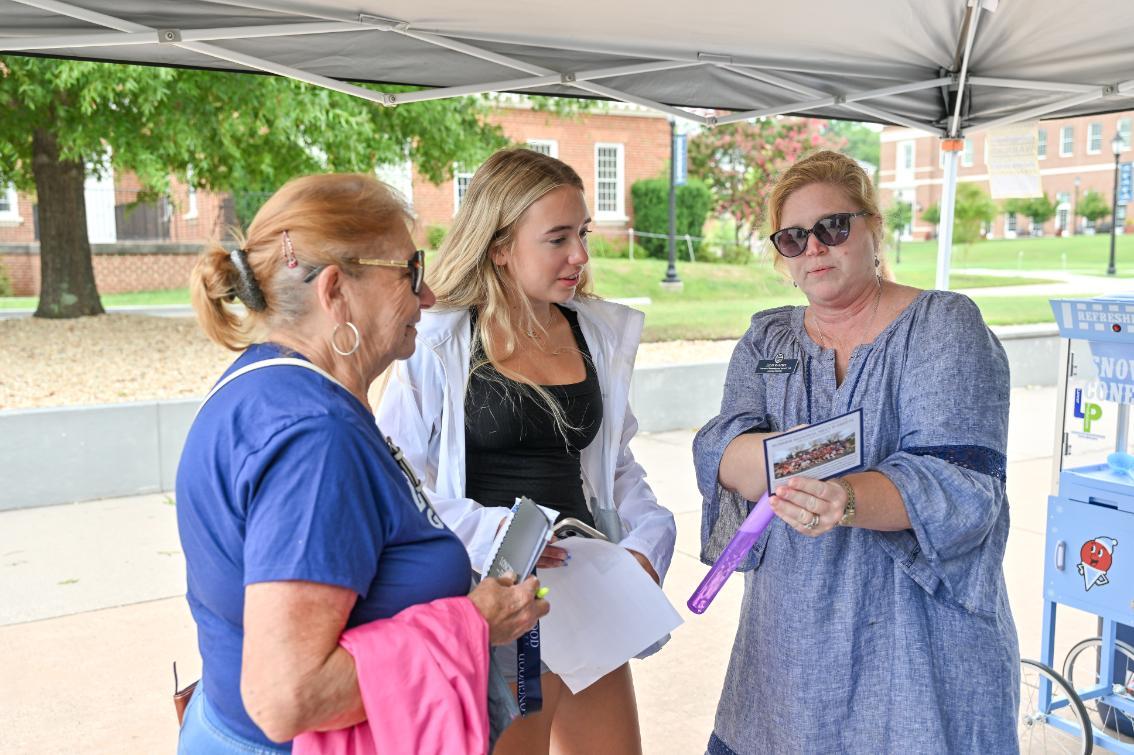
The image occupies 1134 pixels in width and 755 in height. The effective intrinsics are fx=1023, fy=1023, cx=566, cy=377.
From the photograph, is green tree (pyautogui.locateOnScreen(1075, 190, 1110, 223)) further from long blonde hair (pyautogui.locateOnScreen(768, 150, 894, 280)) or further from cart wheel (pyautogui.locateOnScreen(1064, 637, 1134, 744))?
long blonde hair (pyautogui.locateOnScreen(768, 150, 894, 280))

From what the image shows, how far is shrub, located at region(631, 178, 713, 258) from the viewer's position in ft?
82.3

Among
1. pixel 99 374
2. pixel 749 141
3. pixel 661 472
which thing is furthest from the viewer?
pixel 749 141

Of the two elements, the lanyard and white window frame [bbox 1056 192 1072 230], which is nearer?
the lanyard

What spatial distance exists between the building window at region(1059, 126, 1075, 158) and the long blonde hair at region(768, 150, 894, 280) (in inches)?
1894

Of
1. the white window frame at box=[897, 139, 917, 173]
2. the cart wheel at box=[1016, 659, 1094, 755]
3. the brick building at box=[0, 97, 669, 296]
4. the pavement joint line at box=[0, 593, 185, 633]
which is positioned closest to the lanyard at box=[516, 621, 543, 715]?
the cart wheel at box=[1016, 659, 1094, 755]

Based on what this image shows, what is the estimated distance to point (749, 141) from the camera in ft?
82.3

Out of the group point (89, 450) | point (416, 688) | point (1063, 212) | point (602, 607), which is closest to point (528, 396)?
point (602, 607)

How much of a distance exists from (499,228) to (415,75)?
1659 millimetres

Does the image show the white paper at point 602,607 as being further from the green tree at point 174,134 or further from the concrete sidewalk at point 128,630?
the green tree at point 174,134

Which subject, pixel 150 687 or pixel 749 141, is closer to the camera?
pixel 150 687

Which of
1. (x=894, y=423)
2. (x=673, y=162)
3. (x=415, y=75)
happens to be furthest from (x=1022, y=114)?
(x=673, y=162)

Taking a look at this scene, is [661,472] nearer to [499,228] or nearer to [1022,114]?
[1022,114]

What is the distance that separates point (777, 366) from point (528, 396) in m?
0.58

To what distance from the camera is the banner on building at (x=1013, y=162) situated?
471cm
